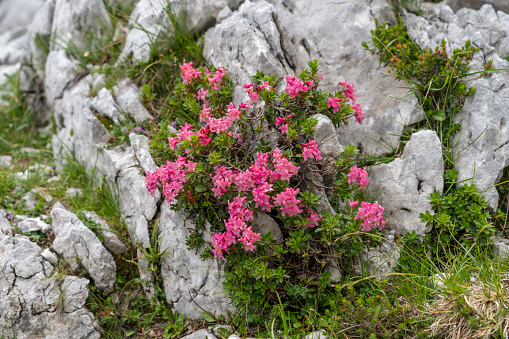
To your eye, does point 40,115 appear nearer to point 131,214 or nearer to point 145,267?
point 131,214

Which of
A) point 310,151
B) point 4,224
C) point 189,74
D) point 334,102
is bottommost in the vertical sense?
point 4,224

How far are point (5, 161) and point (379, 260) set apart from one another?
5433 mm

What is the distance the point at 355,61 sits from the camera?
4.55m

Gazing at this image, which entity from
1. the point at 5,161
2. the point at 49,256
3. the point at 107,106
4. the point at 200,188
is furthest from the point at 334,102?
the point at 5,161

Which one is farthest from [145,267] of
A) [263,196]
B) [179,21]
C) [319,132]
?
[179,21]

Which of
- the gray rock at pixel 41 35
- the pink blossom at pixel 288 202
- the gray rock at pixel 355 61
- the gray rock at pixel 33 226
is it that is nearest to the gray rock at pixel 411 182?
the gray rock at pixel 355 61

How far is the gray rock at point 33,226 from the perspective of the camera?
13.4 feet

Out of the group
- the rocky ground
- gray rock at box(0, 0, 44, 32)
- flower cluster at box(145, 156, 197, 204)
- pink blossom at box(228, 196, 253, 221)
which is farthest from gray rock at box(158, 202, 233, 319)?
gray rock at box(0, 0, 44, 32)

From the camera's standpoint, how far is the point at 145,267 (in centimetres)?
395

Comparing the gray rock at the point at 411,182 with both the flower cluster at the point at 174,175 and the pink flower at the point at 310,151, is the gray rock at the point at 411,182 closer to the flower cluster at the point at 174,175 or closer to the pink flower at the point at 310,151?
the pink flower at the point at 310,151

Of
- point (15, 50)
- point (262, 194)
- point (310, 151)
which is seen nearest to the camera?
point (262, 194)

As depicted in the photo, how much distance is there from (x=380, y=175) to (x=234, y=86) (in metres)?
1.86

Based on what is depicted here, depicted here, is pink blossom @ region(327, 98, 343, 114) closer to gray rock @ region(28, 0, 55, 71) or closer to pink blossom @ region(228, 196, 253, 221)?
pink blossom @ region(228, 196, 253, 221)

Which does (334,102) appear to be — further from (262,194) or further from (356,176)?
(262,194)
